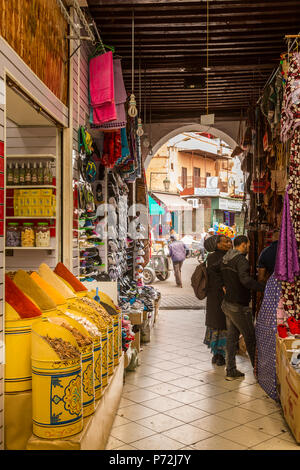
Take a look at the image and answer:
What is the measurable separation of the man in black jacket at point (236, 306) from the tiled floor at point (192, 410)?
0.97 ft

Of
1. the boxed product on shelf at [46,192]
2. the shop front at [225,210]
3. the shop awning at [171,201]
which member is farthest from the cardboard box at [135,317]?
the shop front at [225,210]

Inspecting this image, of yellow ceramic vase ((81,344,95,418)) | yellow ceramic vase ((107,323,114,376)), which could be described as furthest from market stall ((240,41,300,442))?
yellow ceramic vase ((81,344,95,418))

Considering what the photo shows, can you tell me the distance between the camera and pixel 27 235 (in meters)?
4.60

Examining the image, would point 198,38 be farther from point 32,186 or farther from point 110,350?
point 110,350

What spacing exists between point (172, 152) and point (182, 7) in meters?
25.7

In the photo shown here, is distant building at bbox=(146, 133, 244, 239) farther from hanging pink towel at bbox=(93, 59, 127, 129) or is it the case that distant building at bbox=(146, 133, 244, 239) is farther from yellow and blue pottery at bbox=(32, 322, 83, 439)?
yellow and blue pottery at bbox=(32, 322, 83, 439)

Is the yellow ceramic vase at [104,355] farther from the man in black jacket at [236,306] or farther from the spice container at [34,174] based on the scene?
the man in black jacket at [236,306]

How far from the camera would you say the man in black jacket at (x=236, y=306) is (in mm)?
5172

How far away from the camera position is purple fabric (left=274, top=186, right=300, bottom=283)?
418 cm

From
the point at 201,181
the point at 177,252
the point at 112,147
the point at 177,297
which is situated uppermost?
the point at 201,181

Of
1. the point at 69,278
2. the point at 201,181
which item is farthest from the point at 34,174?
the point at 201,181

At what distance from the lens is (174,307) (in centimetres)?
1027

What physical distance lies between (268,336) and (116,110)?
3217 mm

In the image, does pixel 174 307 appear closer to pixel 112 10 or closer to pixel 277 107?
pixel 277 107
